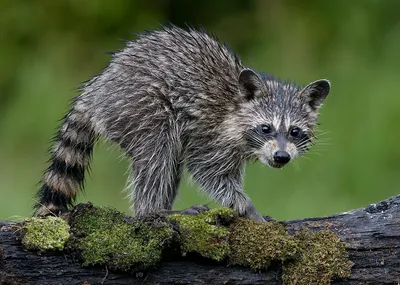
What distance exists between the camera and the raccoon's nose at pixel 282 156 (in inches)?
325

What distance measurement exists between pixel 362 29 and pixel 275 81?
702 centimetres

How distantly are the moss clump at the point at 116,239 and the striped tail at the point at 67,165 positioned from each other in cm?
123

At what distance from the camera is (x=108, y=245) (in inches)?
270

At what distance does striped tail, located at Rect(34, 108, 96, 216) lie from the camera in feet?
27.7

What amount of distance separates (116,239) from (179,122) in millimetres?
2085

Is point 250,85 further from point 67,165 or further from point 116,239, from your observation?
point 116,239

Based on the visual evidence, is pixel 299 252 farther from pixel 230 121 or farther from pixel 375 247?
pixel 230 121

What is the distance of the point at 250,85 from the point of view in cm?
878

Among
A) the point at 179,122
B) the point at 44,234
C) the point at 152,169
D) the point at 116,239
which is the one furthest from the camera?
the point at 179,122

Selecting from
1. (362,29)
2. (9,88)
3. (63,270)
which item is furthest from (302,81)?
(63,270)

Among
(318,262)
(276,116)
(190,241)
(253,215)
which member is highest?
(276,116)

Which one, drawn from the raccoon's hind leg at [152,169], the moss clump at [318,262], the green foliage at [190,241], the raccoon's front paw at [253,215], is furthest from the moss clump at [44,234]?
the raccoon's front paw at [253,215]

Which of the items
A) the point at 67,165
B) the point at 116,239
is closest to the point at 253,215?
the point at 116,239

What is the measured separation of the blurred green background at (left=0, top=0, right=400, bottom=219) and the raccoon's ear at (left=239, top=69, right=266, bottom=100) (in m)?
3.40
